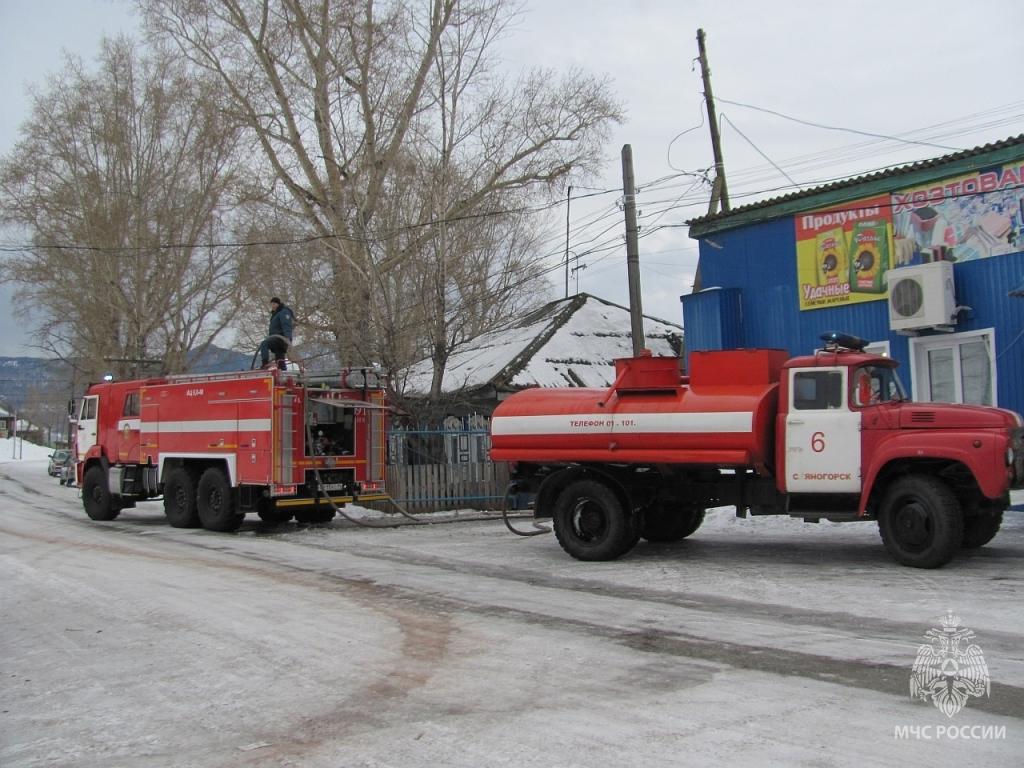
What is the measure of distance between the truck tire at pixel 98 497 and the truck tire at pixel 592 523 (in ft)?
37.7

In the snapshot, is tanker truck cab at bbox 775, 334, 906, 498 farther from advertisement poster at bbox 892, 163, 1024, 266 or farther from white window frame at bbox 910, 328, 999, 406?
advertisement poster at bbox 892, 163, 1024, 266

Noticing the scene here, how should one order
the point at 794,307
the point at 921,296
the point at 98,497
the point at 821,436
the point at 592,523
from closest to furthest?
the point at 821,436 < the point at 592,523 < the point at 921,296 < the point at 794,307 < the point at 98,497

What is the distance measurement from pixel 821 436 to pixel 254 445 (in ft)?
31.1

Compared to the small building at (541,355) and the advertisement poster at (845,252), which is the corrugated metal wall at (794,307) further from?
the small building at (541,355)

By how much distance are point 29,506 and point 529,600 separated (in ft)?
67.2

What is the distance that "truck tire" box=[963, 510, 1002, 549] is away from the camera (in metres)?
10.7

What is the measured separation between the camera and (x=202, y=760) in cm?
481

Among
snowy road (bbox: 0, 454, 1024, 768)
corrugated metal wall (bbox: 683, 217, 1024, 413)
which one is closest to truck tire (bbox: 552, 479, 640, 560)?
snowy road (bbox: 0, 454, 1024, 768)

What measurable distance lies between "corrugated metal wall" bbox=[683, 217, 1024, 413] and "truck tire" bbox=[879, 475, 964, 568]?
5320 mm

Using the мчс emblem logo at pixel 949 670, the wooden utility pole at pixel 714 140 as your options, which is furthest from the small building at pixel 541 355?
the мчс emblem logo at pixel 949 670

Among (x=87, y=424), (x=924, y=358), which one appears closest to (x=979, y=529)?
(x=924, y=358)

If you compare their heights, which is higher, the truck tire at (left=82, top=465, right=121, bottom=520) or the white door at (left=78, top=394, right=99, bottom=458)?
the white door at (left=78, top=394, right=99, bottom=458)

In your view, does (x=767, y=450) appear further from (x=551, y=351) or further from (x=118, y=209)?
(x=118, y=209)

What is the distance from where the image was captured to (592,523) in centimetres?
1180
